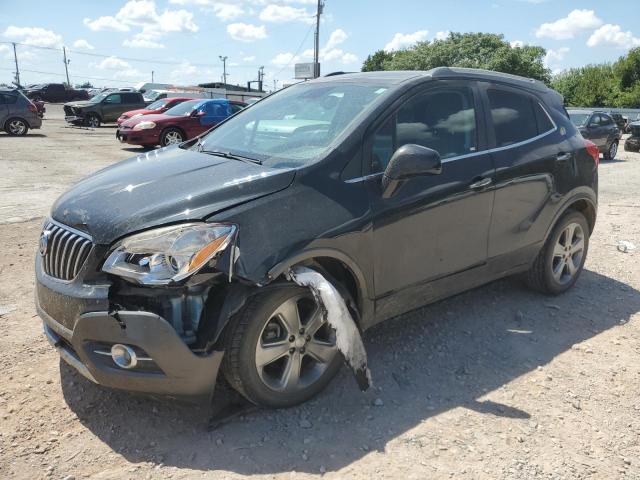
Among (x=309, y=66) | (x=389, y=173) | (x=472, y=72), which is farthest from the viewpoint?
(x=309, y=66)

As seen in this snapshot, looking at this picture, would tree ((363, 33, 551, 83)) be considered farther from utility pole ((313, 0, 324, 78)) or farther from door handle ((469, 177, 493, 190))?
door handle ((469, 177, 493, 190))

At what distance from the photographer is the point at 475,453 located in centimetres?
274

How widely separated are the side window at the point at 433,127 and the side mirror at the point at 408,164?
0.50ft

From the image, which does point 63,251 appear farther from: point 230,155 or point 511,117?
point 511,117

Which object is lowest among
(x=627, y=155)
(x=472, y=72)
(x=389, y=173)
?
(x=627, y=155)

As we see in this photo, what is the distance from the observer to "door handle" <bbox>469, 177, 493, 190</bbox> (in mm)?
3676

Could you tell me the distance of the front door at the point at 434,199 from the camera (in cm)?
324

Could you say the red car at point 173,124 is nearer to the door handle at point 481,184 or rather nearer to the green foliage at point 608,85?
the door handle at point 481,184

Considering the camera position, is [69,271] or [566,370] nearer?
[69,271]

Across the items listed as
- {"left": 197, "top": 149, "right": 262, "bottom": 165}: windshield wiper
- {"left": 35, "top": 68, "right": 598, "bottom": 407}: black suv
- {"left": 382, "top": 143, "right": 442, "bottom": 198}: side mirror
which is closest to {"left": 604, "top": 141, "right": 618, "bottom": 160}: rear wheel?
{"left": 35, "top": 68, "right": 598, "bottom": 407}: black suv

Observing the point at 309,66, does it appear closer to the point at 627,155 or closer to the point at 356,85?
the point at 627,155

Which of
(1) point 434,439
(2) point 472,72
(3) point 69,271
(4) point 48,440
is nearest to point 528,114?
(2) point 472,72

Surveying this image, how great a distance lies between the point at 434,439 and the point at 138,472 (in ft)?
4.75

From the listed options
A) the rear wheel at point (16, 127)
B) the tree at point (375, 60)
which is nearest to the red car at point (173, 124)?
the rear wheel at point (16, 127)
